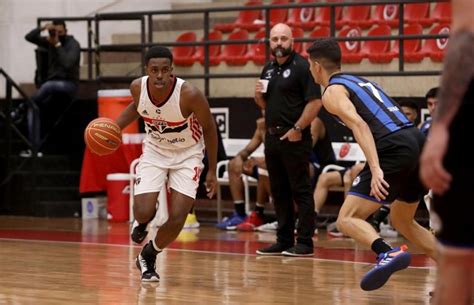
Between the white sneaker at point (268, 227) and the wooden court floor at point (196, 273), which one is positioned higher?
the wooden court floor at point (196, 273)

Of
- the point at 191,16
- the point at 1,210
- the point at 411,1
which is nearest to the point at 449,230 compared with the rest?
the point at 411,1

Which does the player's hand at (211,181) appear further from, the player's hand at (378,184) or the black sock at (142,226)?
the player's hand at (378,184)

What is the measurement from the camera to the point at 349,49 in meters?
13.5

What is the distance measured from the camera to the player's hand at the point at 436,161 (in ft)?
12.4

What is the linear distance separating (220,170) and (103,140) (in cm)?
492

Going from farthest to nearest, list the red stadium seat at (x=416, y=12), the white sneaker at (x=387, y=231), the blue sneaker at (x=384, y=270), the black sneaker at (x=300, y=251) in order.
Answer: the red stadium seat at (x=416, y=12) → the white sneaker at (x=387, y=231) → the black sneaker at (x=300, y=251) → the blue sneaker at (x=384, y=270)

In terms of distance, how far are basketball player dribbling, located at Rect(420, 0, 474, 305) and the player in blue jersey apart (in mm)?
2693

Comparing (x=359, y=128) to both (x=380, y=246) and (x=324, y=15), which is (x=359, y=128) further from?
(x=324, y=15)

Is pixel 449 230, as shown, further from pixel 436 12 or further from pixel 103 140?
pixel 436 12

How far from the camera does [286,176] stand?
9922 mm

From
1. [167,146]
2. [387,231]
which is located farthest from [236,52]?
[167,146]

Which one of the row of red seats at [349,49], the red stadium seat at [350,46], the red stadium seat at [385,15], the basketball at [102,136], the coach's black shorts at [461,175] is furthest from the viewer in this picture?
the red stadium seat at [385,15]

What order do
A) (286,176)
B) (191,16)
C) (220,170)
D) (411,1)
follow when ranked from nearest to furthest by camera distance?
(286,176) < (411,1) < (220,170) < (191,16)

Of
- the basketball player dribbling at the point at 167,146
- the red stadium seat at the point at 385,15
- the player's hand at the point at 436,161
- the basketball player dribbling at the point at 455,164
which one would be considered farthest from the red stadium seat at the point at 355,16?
the player's hand at the point at 436,161
